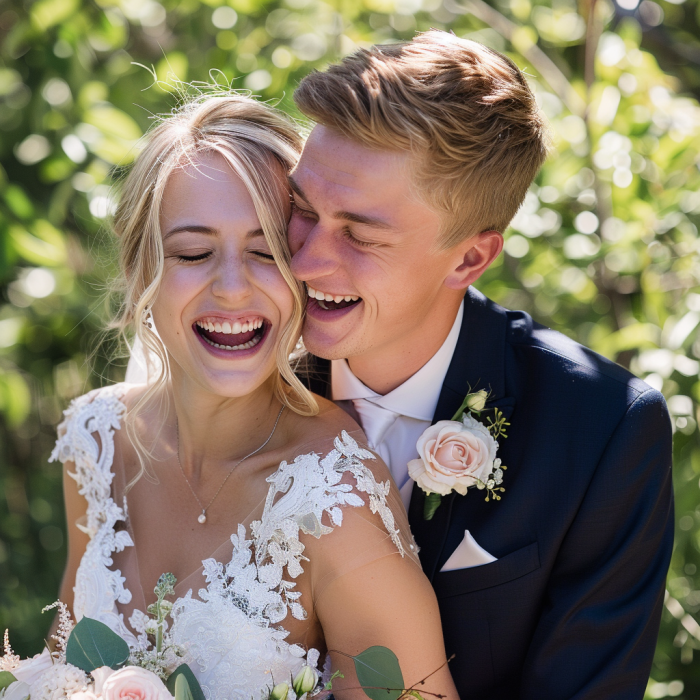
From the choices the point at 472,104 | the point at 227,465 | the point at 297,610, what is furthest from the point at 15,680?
the point at 472,104

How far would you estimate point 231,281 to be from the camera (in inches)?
85.0

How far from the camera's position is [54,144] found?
10.9ft

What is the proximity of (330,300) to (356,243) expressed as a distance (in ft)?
0.61

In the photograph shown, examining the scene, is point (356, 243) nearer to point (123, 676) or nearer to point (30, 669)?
point (123, 676)

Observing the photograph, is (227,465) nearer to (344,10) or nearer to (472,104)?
(472,104)

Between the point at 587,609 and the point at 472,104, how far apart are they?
146 centimetres

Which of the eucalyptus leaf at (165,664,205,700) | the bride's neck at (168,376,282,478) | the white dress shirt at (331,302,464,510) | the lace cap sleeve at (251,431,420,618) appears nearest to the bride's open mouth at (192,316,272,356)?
the bride's neck at (168,376,282,478)

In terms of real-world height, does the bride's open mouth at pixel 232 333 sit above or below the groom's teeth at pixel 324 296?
below

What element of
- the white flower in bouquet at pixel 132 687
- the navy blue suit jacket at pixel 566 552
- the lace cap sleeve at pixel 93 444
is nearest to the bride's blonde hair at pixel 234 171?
the lace cap sleeve at pixel 93 444

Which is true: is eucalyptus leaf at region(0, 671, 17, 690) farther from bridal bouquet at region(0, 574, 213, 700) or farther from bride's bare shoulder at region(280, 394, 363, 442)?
bride's bare shoulder at region(280, 394, 363, 442)

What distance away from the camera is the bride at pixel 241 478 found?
2.07 metres

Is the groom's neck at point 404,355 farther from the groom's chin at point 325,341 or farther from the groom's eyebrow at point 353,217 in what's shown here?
the groom's eyebrow at point 353,217

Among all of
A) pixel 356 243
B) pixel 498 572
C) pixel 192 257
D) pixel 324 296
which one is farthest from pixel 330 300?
pixel 498 572

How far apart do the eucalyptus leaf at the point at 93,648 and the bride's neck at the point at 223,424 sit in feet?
2.41
